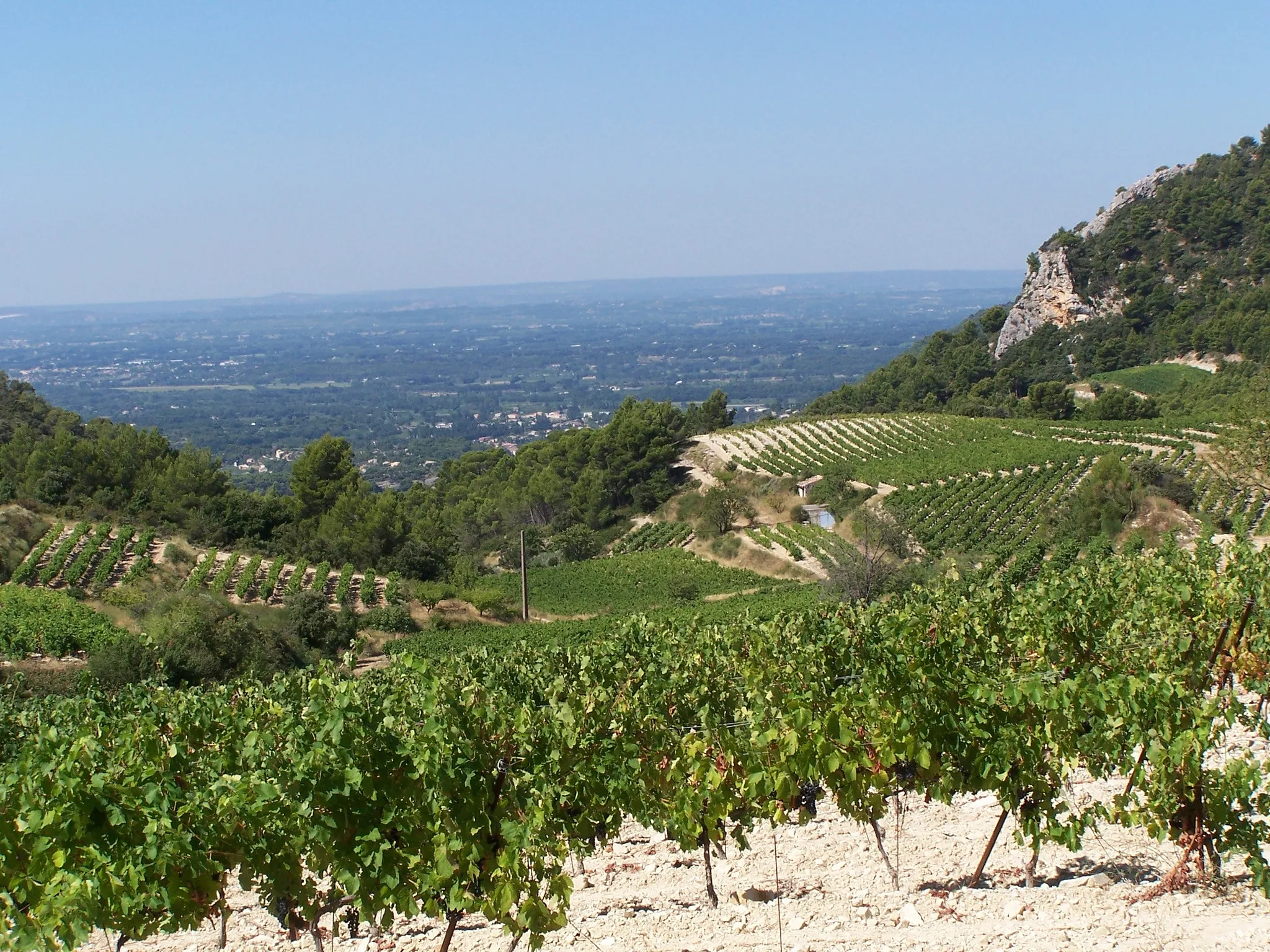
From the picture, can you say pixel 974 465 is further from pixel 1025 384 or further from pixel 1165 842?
pixel 1165 842

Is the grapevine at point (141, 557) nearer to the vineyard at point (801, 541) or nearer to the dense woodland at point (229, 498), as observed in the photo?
the dense woodland at point (229, 498)

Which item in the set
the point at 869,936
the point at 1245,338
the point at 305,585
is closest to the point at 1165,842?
the point at 869,936

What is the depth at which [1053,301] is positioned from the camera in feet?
313

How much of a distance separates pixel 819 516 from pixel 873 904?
42106 millimetres

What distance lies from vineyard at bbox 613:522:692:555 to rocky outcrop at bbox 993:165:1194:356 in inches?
2174

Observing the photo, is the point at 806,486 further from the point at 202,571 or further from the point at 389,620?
the point at 202,571

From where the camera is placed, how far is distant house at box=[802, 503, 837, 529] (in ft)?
156

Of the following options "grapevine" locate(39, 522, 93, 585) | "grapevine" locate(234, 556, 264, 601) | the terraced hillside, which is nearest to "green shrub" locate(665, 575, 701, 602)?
the terraced hillside

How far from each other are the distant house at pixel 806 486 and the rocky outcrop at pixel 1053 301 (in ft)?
165

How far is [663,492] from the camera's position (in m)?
57.6

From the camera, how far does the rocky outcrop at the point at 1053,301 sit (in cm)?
9312

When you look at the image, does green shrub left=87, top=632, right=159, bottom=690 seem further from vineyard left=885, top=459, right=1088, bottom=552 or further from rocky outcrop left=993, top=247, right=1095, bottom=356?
rocky outcrop left=993, top=247, right=1095, bottom=356

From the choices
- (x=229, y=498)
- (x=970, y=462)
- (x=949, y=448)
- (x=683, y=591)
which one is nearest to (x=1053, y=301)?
(x=949, y=448)

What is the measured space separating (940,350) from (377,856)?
327ft
